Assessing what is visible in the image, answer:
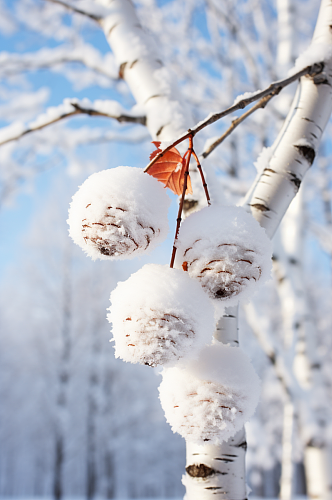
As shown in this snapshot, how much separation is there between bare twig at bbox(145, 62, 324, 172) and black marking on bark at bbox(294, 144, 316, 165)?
11cm

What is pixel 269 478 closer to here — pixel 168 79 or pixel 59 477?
pixel 59 477

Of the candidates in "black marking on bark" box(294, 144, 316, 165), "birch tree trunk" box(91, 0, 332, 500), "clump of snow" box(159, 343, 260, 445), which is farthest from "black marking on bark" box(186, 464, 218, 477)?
"black marking on bark" box(294, 144, 316, 165)

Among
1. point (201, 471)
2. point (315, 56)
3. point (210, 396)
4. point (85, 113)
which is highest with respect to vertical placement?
point (85, 113)

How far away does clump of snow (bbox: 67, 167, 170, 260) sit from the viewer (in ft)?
1.11

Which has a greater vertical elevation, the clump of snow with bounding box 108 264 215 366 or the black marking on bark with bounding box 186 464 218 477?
the clump of snow with bounding box 108 264 215 366

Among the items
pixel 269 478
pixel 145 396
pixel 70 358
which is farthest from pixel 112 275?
pixel 269 478

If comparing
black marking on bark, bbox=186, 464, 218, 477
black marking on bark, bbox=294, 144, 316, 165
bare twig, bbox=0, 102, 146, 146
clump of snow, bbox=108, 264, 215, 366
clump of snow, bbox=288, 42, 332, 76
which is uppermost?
bare twig, bbox=0, 102, 146, 146

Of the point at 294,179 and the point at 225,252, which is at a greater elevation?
the point at 294,179

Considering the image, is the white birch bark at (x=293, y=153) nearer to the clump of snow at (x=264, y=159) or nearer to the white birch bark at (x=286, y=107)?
the clump of snow at (x=264, y=159)

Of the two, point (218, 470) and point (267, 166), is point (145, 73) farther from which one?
point (218, 470)

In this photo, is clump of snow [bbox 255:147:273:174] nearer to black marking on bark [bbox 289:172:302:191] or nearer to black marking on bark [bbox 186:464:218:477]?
black marking on bark [bbox 289:172:302:191]

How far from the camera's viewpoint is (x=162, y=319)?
306 millimetres

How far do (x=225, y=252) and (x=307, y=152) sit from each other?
36cm

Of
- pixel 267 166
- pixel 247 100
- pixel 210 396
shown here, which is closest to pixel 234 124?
pixel 247 100
